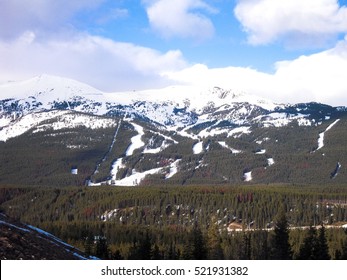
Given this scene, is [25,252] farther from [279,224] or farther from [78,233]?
[78,233]

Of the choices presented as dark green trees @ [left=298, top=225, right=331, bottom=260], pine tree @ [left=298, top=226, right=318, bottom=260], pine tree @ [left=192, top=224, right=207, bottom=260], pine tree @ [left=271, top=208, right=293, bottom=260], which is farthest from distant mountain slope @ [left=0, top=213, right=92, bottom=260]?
pine tree @ [left=271, top=208, right=293, bottom=260]

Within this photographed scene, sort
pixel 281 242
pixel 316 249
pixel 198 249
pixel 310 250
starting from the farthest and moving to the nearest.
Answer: pixel 198 249 < pixel 281 242 < pixel 310 250 < pixel 316 249

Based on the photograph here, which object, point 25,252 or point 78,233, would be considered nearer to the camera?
point 25,252

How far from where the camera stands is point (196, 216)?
183 m

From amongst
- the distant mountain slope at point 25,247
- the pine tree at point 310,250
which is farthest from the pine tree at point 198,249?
the distant mountain slope at point 25,247

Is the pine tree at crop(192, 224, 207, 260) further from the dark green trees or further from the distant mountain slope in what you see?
the distant mountain slope

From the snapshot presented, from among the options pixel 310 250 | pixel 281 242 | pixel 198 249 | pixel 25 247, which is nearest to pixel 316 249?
pixel 310 250

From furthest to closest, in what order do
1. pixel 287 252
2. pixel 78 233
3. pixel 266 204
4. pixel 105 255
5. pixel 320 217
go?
pixel 266 204
pixel 320 217
pixel 78 233
pixel 105 255
pixel 287 252

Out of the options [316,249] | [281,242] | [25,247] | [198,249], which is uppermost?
[25,247]

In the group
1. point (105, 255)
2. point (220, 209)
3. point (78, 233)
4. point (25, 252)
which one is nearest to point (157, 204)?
point (220, 209)

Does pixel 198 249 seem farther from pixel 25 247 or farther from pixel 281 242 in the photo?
pixel 25 247

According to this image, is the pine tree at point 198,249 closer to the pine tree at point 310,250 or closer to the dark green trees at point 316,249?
the pine tree at point 310,250
